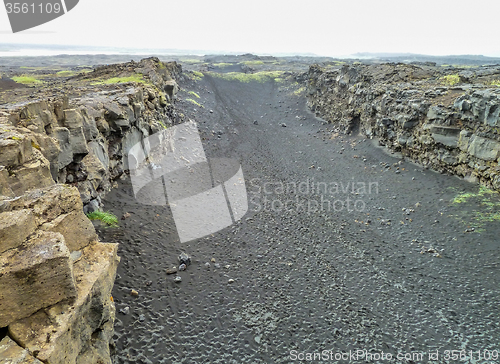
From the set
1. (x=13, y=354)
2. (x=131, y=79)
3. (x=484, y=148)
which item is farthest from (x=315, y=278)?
(x=131, y=79)

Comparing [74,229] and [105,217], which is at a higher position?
[74,229]

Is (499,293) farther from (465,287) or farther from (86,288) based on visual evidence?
(86,288)

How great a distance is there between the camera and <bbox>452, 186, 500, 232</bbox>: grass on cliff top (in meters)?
13.9

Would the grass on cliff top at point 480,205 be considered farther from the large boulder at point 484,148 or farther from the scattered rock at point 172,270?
the scattered rock at point 172,270

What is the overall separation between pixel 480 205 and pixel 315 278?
10.2m

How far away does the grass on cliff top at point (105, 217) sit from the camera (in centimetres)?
1176

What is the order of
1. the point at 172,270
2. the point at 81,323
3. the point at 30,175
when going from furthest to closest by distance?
the point at 172,270, the point at 30,175, the point at 81,323

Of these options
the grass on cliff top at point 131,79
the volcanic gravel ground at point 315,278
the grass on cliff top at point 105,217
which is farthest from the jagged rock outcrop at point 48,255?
the grass on cliff top at point 131,79

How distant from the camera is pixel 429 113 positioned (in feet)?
62.8

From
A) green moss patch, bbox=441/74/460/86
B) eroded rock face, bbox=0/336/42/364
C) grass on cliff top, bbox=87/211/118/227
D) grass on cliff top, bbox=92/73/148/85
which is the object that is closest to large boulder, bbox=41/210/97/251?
eroded rock face, bbox=0/336/42/364

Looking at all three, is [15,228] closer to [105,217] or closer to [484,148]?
[105,217]

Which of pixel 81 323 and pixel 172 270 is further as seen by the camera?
pixel 172 270

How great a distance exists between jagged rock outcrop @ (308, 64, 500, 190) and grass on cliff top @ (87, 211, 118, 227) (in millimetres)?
19371

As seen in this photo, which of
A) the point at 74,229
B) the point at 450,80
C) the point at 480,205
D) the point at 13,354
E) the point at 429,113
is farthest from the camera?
the point at 450,80
